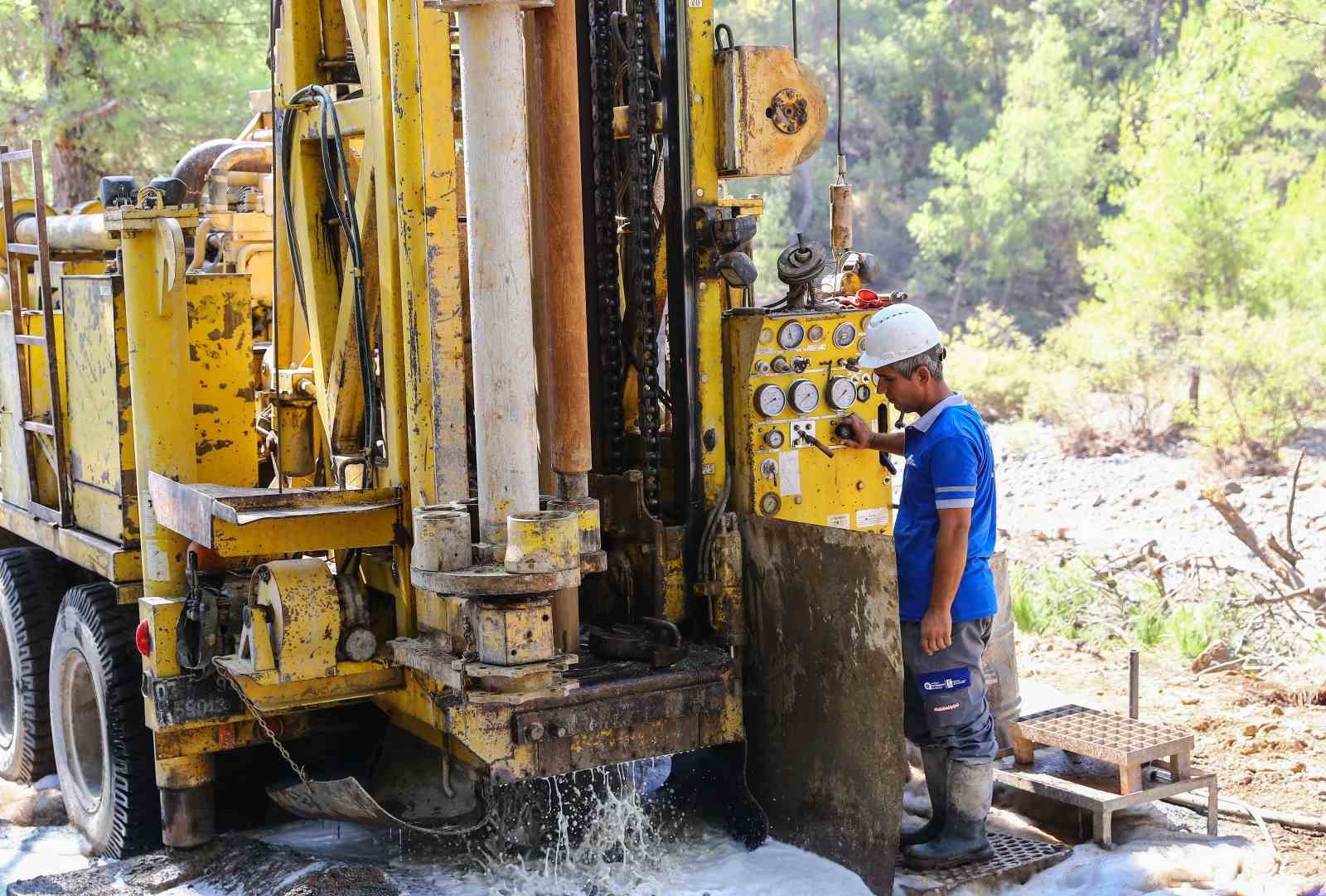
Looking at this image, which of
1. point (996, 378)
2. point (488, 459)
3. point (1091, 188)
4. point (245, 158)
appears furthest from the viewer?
point (1091, 188)

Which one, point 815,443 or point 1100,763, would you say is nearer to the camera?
point 815,443

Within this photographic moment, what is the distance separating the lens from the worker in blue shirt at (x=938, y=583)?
452 cm

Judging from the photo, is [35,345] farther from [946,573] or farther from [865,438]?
[946,573]

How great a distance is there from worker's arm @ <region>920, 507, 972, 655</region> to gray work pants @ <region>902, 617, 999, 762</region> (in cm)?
9

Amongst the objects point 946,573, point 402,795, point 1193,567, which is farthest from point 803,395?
point 1193,567

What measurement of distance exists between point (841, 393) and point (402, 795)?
201 centimetres

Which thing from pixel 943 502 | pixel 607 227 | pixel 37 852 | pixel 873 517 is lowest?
pixel 37 852

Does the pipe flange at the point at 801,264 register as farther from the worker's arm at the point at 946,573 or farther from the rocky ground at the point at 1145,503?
the rocky ground at the point at 1145,503

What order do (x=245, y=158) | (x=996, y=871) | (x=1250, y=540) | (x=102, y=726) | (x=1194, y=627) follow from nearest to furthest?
1. (x=996, y=871)
2. (x=102, y=726)
3. (x=245, y=158)
4. (x=1194, y=627)
5. (x=1250, y=540)

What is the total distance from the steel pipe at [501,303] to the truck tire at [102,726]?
221cm

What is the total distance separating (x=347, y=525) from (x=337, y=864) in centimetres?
112

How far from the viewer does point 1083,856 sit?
4.62 metres

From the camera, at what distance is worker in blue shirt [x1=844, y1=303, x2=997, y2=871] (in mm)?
4516

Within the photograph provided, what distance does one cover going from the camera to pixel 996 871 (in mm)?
4441
